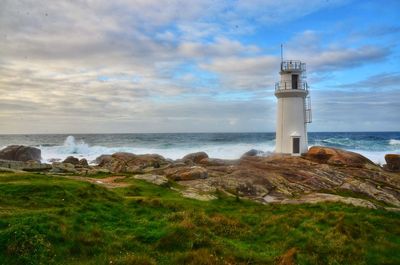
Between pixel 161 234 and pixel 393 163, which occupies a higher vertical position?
pixel 161 234

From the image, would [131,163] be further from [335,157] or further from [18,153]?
[18,153]

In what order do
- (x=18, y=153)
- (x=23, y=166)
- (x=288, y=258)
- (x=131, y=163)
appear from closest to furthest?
(x=288, y=258)
(x=23, y=166)
(x=131, y=163)
(x=18, y=153)

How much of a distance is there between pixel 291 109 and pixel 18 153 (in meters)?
32.6

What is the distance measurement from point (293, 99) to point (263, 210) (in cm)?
1986

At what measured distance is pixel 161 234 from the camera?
1072cm

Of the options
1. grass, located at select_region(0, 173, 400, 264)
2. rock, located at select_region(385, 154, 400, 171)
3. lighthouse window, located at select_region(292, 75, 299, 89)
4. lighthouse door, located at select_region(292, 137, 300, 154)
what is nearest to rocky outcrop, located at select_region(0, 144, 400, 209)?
lighthouse door, located at select_region(292, 137, 300, 154)

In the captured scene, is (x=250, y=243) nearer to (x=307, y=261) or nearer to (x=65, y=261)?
(x=307, y=261)

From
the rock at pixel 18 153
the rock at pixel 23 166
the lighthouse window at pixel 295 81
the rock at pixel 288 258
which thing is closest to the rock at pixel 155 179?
the rock at pixel 23 166

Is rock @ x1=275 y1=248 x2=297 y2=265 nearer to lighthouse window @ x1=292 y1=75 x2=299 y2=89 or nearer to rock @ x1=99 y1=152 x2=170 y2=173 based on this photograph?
rock @ x1=99 y1=152 x2=170 y2=173

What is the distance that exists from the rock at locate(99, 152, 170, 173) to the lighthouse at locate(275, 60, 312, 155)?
11.5m

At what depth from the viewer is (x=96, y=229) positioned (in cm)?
1065

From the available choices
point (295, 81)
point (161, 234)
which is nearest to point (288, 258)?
point (161, 234)

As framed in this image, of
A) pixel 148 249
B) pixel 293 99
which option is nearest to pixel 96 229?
pixel 148 249

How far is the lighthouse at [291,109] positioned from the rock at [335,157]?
1.68m
